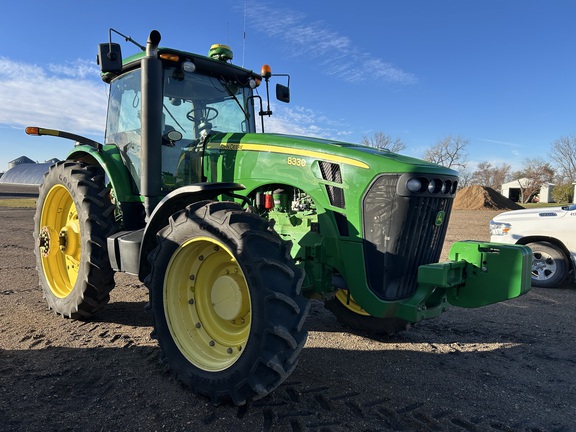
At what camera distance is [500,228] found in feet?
25.4

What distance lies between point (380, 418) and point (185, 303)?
1.60m

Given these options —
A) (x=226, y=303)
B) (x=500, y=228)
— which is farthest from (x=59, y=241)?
(x=500, y=228)

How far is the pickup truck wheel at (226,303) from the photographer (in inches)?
106

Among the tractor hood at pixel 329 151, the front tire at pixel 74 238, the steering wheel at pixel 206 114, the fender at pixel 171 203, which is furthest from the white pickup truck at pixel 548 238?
the front tire at pixel 74 238

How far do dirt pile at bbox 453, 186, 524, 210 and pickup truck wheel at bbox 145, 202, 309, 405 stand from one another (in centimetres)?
2934

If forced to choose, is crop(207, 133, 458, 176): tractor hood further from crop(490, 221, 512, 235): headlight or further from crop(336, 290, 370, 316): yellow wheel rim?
crop(490, 221, 512, 235): headlight

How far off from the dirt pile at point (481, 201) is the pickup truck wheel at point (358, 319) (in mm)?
Result: 27838

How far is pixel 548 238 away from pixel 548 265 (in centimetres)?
46

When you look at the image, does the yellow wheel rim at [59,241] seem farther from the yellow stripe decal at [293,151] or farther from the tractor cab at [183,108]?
the yellow stripe decal at [293,151]

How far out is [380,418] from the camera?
9.24 ft

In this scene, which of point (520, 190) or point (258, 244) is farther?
point (520, 190)

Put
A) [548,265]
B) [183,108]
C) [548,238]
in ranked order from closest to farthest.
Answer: [183,108] < [548,265] < [548,238]

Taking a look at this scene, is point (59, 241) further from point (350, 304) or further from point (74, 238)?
point (350, 304)

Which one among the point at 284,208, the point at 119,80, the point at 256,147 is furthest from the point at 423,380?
the point at 119,80
